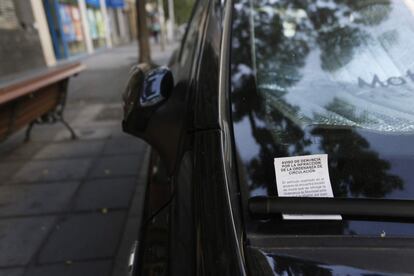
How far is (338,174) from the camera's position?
124 centimetres

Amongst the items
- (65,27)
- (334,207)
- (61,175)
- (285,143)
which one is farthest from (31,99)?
(65,27)

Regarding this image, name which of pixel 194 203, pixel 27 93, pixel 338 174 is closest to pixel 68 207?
pixel 27 93

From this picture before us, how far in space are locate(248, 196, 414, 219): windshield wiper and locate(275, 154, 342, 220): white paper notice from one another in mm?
56

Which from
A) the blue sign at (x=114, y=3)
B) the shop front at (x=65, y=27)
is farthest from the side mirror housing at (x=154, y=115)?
the blue sign at (x=114, y=3)

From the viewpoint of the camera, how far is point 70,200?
3576 mm

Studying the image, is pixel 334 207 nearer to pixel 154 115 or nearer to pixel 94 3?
pixel 154 115

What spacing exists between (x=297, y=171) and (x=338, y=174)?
5.2 inches

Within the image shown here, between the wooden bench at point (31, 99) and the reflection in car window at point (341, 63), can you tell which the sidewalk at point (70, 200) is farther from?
the reflection in car window at point (341, 63)

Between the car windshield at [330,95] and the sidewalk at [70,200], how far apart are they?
5.36 feet

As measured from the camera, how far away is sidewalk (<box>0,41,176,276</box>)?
2730 millimetres

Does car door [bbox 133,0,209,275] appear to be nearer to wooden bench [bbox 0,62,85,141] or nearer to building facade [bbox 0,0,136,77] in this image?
wooden bench [bbox 0,62,85,141]

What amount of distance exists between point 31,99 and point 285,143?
3702 millimetres

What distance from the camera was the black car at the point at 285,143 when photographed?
1.05 metres

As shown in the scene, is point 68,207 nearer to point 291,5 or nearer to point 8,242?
point 8,242
